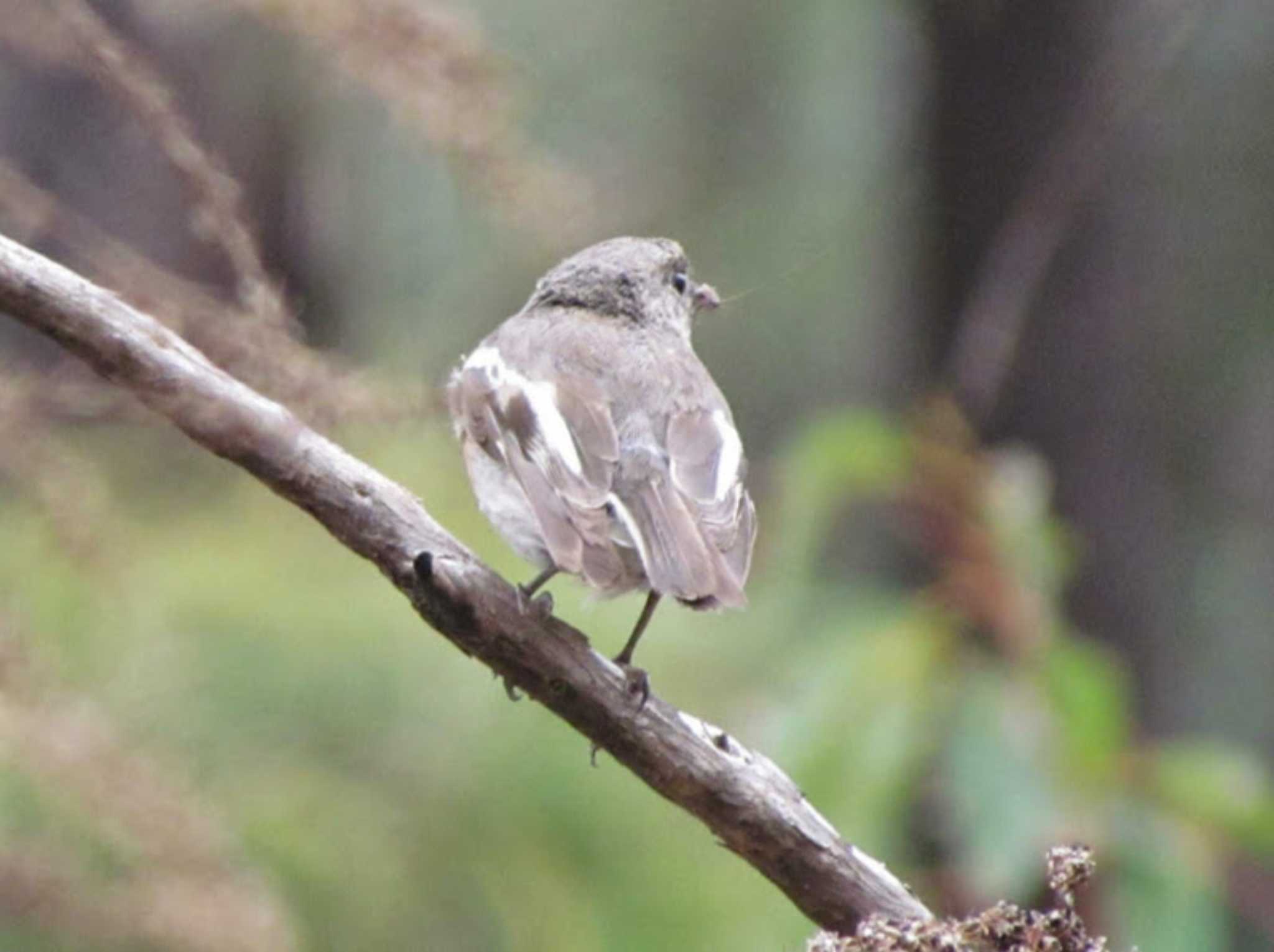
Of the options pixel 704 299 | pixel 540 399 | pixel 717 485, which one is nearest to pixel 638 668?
pixel 717 485

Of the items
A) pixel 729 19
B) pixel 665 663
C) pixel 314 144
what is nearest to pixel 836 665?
pixel 665 663

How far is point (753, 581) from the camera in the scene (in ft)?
18.2

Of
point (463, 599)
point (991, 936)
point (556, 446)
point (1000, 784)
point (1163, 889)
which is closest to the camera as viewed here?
point (991, 936)

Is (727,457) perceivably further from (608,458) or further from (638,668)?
(638,668)

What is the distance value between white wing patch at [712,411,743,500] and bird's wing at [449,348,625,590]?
135 mm

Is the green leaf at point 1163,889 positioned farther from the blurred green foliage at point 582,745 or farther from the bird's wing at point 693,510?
the bird's wing at point 693,510

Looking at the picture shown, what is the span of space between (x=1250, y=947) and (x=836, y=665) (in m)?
2.14

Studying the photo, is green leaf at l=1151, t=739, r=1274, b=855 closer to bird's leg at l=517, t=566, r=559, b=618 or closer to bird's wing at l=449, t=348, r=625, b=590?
bird's wing at l=449, t=348, r=625, b=590

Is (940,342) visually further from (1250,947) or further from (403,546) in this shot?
(403,546)

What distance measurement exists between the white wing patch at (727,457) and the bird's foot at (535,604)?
0.41 metres

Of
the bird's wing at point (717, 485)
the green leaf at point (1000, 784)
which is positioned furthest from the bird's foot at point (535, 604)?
the green leaf at point (1000, 784)

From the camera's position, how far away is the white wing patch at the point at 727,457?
9.24ft

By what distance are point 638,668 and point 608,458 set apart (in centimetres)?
36

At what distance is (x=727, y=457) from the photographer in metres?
2.88
